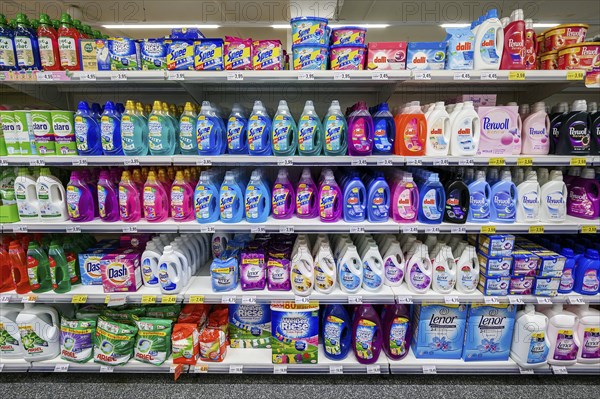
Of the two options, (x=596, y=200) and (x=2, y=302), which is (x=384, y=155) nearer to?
(x=596, y=200)

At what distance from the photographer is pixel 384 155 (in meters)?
2.01

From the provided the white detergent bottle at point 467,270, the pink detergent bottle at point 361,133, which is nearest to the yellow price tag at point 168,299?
the pink detergent bottle at point 361,133

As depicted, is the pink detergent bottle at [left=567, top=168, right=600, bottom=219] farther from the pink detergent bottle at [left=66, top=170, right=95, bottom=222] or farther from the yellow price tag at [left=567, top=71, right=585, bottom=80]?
the pink detergent bottle at [left=66, top=170, right=95, bottom=222]

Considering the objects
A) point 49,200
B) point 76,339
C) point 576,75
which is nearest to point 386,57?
point 576,75

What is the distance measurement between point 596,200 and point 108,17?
241 inches

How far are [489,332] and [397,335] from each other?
0.66 meters

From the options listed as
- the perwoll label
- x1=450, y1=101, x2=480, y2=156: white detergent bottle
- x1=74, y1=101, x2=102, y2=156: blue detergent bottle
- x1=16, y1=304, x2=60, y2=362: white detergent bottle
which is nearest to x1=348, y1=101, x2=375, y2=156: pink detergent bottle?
x1=450, y1=101, x2=480, y2=156: white detergent bottle

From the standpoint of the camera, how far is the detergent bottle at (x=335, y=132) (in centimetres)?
196

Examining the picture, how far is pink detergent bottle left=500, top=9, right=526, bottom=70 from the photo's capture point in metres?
1.87

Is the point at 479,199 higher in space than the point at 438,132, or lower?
lower

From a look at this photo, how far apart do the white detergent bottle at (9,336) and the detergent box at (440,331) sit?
111 inches

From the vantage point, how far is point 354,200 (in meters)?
2.04

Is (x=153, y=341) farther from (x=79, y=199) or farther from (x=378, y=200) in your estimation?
(x=378, y=200)

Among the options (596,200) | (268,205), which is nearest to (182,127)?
(268,205)
